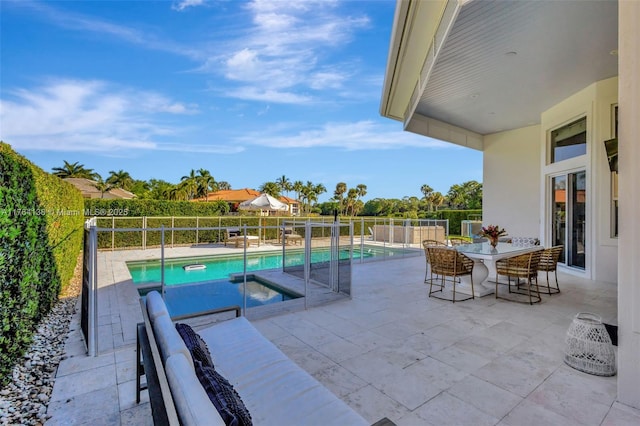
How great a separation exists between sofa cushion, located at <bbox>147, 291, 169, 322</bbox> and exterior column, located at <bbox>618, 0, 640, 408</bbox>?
304 centimetres

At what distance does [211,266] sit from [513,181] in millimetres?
9145

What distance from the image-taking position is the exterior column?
2082 millimetres

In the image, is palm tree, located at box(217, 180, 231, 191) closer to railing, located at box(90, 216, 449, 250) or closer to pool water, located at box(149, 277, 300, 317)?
railing, located at box(90, 216, 449, 250)

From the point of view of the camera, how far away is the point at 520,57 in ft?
15.5

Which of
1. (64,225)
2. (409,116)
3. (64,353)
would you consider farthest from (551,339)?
(64,225)

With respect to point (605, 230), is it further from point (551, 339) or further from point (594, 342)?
point (594, 342)

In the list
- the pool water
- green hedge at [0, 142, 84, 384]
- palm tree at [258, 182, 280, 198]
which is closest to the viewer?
green hedge at [0, 142, 84, 384]

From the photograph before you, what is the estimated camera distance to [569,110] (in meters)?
6.52

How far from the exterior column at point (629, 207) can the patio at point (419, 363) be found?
295 millimetres

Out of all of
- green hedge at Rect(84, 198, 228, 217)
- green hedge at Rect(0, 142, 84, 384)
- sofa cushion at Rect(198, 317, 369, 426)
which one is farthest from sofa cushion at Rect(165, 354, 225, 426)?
green hedge at Rect(84, 198, 228, 217)

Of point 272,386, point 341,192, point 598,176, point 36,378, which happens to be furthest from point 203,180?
point 272,386

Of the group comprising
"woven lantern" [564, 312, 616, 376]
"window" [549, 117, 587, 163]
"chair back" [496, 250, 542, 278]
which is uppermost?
"window" [549, 117, 587, 163]

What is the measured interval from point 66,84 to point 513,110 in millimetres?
11949

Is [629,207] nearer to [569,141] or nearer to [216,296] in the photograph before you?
[216,296]
